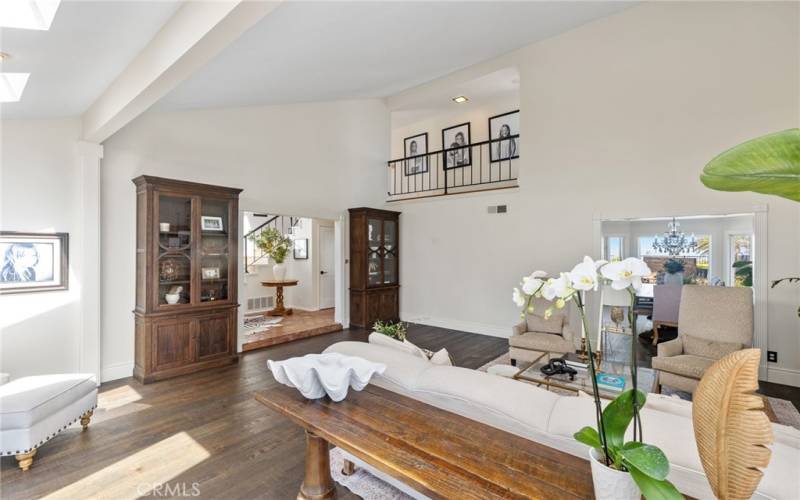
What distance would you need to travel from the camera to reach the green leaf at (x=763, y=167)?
50cm

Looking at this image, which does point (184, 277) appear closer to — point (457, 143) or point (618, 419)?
point (618, 419)

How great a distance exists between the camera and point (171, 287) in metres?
4.10

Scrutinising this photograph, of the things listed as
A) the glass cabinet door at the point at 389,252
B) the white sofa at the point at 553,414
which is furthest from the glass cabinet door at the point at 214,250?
the white sofa at the point at 553,414

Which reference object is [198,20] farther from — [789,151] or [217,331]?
[217,331]

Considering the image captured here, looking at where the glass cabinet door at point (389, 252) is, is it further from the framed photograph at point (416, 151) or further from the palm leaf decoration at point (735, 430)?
the palm leaf decoration at point (735, 430)

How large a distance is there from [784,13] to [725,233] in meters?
3.63

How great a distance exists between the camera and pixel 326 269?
8.44 m

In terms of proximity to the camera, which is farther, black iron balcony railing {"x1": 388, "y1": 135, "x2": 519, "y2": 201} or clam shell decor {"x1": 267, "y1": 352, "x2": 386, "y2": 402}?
black iron balcony railing {"x1": 388, "y1": 135, "x2": 519, "y2": 201}

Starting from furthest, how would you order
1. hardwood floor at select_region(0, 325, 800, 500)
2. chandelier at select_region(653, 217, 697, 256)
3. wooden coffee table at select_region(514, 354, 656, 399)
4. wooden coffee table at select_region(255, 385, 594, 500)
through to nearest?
chandelier at select_region(653, 217, 697, 256)
wooden coffee table at select_region(514, 354, 656, 399)
hardwood floor at select_region(0, 325, 800, 500)
wooden coffee table at select_region(255, 385, 594, 500)

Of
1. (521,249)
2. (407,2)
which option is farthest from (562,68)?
(407,2)

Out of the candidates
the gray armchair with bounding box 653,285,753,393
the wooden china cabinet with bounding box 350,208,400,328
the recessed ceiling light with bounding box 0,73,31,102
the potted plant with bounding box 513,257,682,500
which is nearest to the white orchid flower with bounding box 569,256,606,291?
the potted plant with bounding box 513,257,682,500

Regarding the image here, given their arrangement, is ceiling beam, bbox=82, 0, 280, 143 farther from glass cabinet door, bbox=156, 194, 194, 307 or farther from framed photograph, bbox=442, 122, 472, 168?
framed photograph, bbox=442, 122, 472, 168

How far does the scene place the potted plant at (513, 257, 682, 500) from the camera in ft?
2.55

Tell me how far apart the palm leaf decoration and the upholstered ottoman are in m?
3.50
